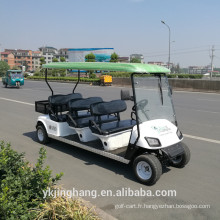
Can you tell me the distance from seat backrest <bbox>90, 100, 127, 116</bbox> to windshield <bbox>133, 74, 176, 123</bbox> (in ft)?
3.30

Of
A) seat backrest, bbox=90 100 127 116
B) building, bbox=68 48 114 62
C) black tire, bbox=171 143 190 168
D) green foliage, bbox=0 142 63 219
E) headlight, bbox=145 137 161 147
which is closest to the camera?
green foliage, bbox=0 142 63 219

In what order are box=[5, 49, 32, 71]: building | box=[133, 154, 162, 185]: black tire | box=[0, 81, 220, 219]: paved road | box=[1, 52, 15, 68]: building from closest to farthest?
box=[0, 81, 220, 219]: paved road
box=[133, 154, 162, 185]: black tire
box=[1, 52, 15, 68]: building
box=[5, 49, 32, 71]: building

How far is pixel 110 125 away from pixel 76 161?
1.05m

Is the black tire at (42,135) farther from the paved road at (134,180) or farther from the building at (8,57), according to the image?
the building at (8,57)

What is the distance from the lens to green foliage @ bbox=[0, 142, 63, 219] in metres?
2.80

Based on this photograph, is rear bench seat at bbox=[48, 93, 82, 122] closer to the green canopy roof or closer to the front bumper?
the green canopy roof

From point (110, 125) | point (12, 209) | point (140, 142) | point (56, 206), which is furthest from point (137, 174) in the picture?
point (12, 209)

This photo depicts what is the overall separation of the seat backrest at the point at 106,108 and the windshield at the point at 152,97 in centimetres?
101

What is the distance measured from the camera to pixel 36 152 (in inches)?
238

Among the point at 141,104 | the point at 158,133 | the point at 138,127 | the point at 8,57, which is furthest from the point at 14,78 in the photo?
the point at 8,57

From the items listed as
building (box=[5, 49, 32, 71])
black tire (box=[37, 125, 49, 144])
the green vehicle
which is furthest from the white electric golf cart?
building (box=[5, 49, 32, 71])

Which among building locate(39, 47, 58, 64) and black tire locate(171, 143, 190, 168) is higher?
building locate(39, 47, 58, 64)

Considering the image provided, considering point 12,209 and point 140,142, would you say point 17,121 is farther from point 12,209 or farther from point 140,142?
point 12,209

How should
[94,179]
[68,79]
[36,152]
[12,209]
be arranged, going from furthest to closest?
[68,79]
[36,152]
[94,179]
[12,209]
